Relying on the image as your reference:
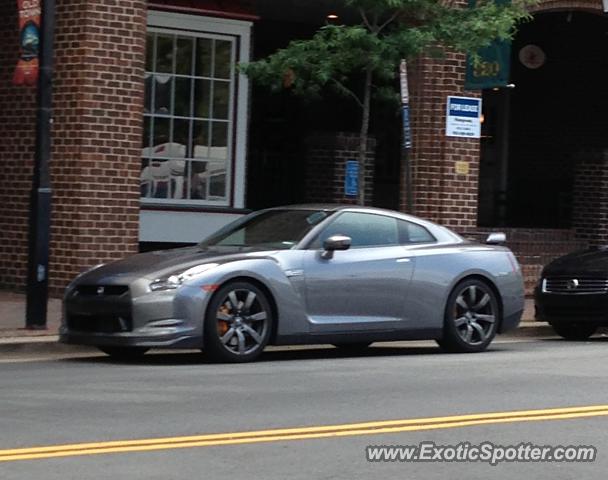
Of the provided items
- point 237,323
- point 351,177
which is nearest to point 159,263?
point 237,323

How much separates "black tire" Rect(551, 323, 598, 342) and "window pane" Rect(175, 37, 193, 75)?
630cm

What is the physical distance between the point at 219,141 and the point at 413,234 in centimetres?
700

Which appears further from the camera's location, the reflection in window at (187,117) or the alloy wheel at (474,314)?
the reflection in window at (187,117)

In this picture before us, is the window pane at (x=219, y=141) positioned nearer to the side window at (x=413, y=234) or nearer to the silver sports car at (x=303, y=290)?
the silver sports car at (x=303, y=290)

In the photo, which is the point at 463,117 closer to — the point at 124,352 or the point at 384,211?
the point at 384,211

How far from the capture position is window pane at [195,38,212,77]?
21.5 m

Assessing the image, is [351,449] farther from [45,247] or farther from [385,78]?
[385,78]

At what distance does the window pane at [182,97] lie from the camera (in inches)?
843

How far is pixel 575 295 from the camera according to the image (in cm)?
1806

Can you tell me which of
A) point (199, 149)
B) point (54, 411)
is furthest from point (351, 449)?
point (199, 149)

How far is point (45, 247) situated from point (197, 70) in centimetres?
629

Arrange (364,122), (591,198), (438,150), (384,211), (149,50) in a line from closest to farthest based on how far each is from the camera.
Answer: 1. (384,211)
2. (364,122)
3. (149,50)
4. (438,150)
5. (591,198)

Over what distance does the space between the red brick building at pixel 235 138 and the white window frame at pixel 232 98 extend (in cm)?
2

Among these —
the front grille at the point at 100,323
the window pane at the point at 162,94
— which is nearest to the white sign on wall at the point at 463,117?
the window pane at the point at 162,94
